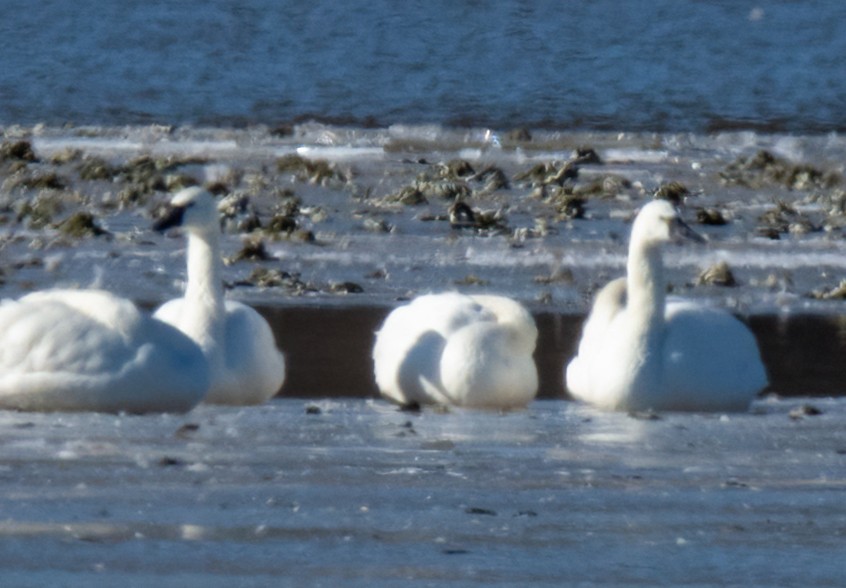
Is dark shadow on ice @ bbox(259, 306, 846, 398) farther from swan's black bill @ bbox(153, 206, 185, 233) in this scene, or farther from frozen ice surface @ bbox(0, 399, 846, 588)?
frozen ice surface @ bbox(0, 399, 846, 588)

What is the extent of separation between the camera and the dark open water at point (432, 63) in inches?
1043

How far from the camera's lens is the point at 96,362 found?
757 cm

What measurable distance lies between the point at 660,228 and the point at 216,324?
1853 millimetres

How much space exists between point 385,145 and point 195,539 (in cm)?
1596

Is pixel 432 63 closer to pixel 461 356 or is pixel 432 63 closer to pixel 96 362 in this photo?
pixel 461 356

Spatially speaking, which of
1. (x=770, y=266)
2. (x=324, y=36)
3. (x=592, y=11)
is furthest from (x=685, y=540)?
(x=592, y=11)

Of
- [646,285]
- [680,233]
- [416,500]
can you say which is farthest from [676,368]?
[416,500]

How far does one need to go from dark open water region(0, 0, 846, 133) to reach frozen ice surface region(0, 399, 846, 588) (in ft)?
58.0

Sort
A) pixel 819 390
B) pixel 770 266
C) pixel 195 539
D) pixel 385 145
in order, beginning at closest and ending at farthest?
1. pixel 195 539
2. pixel 819 390
3. pixel 770 266
4. pixel 385 145

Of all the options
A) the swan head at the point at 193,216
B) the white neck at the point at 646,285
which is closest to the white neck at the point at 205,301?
the swan head at the point at 193,216

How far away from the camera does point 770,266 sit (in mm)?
12586

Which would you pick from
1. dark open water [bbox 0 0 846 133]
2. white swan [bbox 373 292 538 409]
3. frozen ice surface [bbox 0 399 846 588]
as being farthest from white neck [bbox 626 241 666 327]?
dark open water [bbox 0 0 846 133]

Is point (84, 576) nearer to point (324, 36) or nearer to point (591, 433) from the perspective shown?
point (591, 433)

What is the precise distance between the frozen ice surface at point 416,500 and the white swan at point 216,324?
384 millimetres
